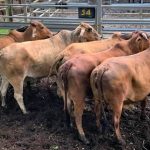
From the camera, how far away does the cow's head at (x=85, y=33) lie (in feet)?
24.9

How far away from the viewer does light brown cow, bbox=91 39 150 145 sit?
529cm

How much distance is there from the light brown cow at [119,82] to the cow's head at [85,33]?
2.04 metres

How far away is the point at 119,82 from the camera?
529 cm

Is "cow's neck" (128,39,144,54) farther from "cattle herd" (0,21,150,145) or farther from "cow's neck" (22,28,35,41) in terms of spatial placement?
"cow's neck" (22,28,35,41)

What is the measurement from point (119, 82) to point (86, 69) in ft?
2.13

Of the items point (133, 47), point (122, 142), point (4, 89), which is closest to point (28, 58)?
point (4, 89)

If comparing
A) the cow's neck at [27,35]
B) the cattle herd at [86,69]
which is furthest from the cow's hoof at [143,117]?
the cow's neck at [27,35]

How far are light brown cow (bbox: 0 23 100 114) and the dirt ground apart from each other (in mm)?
344

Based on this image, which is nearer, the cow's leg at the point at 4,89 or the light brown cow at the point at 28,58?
the light brown cow at the point at 28,58

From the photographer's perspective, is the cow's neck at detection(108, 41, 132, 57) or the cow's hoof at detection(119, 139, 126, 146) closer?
the cow's hoof at detection(119, 139, 126, 146)

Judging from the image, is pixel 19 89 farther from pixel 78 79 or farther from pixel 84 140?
pixel 84 140

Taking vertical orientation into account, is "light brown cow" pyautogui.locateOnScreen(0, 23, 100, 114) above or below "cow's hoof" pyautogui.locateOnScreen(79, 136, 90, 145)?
above

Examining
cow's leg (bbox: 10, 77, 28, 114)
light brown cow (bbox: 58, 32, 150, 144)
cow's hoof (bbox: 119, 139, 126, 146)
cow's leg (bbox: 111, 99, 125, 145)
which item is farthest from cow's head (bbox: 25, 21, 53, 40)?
cow's hoof (bbox: 119, 139, 126, 146)

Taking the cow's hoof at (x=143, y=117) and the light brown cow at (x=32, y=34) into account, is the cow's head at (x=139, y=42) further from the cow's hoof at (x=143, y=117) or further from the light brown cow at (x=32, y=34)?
the light brown cow at (x=32, y=34)
